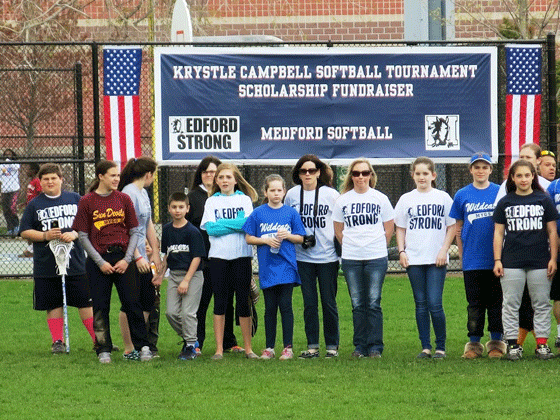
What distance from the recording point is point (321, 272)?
30.2ft

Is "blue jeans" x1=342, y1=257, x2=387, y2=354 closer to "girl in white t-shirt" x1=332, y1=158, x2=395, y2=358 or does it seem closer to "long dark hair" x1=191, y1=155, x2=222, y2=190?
"girl in white t-shirt" x1=332, y1=158, x2=395, y2=358

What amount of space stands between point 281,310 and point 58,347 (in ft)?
6.85

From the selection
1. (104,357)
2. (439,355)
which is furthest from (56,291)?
(439,355)

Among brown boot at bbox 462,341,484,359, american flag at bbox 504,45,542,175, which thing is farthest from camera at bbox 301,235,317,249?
american flag at bbox 504,45,542,175

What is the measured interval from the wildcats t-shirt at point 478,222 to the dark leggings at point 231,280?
72.3 inches

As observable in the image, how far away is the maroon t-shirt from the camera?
8875 mm

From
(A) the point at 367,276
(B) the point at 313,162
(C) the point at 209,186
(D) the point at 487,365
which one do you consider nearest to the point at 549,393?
(D) the point at 487,365

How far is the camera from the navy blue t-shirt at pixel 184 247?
920cm

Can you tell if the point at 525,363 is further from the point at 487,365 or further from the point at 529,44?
the point at 529,44

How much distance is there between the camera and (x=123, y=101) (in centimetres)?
1321

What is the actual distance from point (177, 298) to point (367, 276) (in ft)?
5.44

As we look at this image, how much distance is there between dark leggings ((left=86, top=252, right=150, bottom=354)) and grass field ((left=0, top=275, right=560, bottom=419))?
29cm

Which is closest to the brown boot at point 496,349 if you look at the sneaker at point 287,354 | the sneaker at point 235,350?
the sneaker at point 287,354

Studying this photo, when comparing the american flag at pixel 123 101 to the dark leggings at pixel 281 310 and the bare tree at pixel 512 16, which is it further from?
the bare tree at pixel 512 16
